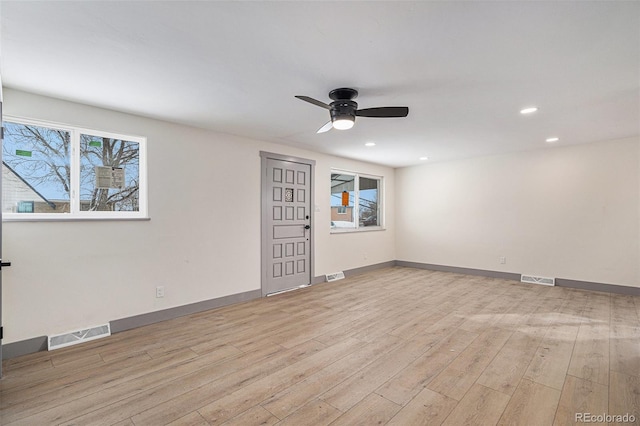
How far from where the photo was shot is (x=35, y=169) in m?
2.90

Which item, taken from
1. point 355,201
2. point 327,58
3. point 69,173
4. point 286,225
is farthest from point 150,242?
point 355,201

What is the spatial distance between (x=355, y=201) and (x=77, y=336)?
197 inches

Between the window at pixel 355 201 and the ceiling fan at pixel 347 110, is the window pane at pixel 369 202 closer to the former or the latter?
the window at pixel 355 201

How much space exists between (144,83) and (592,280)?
673 cm

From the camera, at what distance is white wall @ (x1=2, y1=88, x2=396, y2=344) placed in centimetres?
278

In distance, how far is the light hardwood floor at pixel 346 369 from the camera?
192cm

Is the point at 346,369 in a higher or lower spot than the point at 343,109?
lower

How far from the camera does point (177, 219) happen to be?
3.73 metres

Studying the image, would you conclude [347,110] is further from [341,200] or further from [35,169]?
[341,200]

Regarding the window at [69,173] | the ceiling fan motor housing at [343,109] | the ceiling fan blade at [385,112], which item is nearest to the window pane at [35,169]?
the window at [69,173]

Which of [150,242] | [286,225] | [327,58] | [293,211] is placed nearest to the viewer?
[327,58]

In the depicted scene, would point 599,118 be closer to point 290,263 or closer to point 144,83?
point 290,263

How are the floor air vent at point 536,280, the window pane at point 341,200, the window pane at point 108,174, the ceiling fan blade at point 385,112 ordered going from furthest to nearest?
the window pane at point 341,200, the floor air vent at point 536,280, the window pane at point 108,174, the ceiling fan blade at point 385,112

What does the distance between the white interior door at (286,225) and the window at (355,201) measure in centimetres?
86
